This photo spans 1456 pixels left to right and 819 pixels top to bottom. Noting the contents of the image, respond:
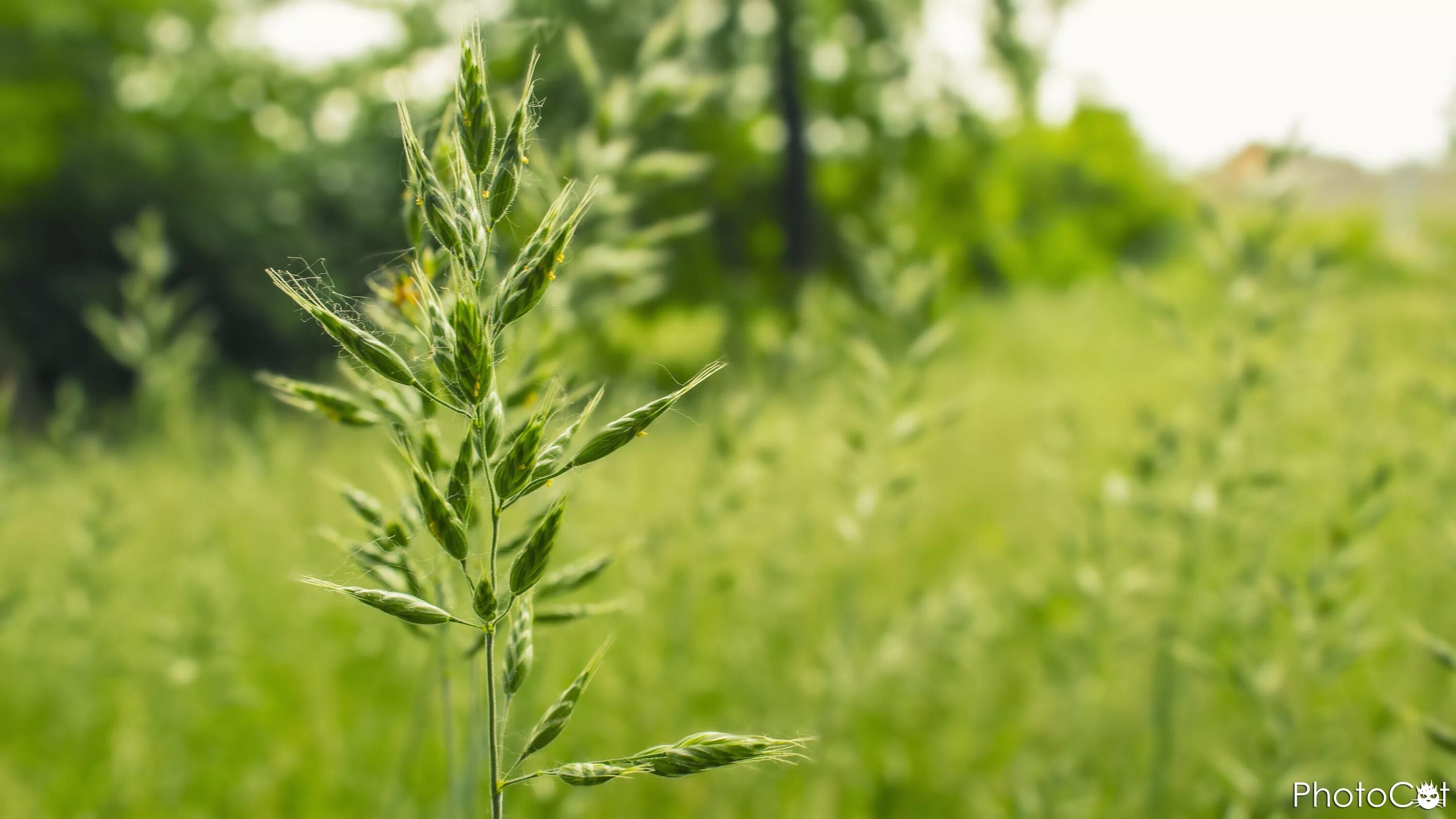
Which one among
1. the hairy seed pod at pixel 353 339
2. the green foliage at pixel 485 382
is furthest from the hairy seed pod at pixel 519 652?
the hairy seed pod at pixel 353 339

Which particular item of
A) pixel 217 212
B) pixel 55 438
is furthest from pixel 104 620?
pixel 217 212

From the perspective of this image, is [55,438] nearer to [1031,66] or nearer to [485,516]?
[485,516]

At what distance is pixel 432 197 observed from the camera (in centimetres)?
74

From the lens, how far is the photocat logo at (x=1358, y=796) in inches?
71.7

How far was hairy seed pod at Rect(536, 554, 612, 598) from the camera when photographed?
1005mm

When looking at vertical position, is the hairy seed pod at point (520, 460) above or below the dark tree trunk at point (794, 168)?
below

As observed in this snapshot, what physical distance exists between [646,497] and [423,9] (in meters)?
2.82

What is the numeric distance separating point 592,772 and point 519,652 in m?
0.11

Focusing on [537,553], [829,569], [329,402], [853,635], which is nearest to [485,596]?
[537,553]

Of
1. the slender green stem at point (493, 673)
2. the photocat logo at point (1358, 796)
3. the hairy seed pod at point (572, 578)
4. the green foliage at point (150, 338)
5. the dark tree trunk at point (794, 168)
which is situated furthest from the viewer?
the dark tree trunk at point (794, 168)

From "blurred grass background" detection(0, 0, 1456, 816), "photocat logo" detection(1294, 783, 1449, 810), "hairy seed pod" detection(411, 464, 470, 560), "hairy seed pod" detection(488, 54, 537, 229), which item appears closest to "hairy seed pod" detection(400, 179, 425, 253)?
"blurred grass background" detection(0, 0, 1456, 816)

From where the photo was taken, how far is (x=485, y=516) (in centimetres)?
115

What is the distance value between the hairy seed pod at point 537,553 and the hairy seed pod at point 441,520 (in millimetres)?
43

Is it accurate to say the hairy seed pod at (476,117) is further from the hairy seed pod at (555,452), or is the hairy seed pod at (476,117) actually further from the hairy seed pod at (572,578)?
the hairy seed pod at (572,578)
